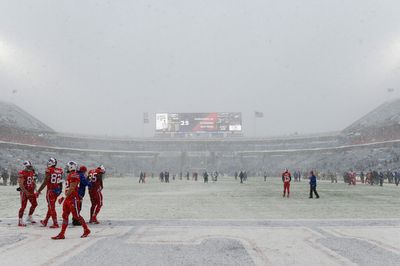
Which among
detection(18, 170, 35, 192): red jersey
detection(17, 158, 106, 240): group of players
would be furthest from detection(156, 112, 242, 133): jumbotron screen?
detection(18, 170, 35, 192): red jersey

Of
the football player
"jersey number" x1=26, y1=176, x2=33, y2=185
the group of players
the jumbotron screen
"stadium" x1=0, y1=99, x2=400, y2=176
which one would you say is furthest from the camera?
the jumbotron screen

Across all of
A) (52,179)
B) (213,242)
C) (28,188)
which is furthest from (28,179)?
(213,242)

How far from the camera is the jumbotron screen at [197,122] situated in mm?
91438

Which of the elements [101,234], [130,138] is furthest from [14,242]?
[130,138]

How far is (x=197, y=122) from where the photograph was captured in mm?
92625

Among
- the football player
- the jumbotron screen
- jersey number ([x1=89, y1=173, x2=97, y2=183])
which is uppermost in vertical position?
the jumbotron screen

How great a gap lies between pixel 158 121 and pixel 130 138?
1583cm

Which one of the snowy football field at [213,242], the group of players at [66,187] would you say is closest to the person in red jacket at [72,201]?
the group of players at [66,187]

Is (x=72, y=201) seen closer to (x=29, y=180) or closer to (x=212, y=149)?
(x=29, y=180)

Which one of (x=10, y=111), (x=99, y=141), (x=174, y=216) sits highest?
(x=10, y=111)

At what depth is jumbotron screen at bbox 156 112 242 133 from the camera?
3600 inches

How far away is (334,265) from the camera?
524cm

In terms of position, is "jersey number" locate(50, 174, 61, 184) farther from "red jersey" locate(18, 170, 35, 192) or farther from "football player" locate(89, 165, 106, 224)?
"red jersey" locate(18, 170, 35, 192)

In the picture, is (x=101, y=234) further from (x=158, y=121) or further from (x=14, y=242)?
(x=158, y=121)
